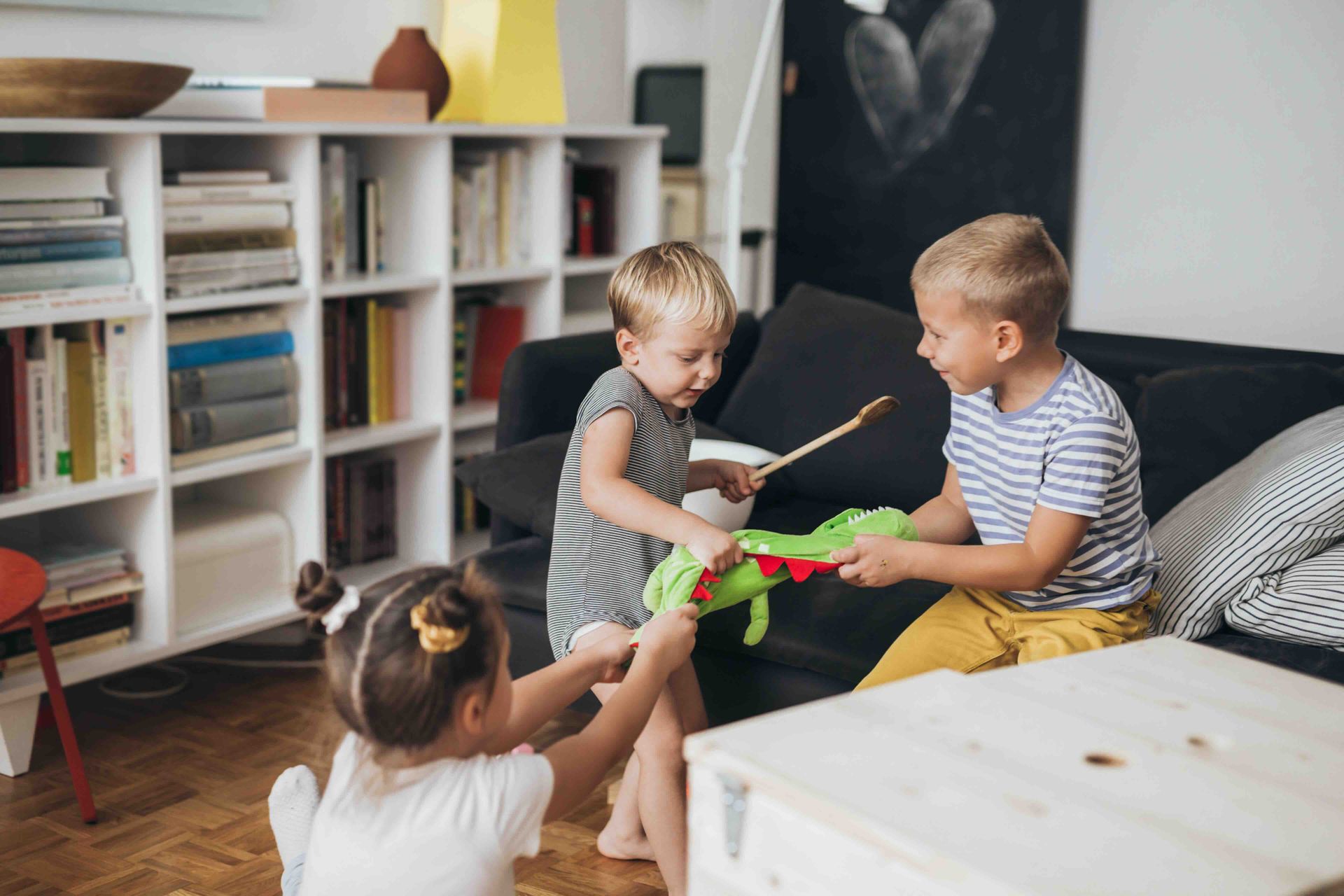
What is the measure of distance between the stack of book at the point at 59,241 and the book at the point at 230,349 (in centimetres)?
17

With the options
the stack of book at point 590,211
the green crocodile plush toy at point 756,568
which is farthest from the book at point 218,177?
the green crocodile plush toy at point 756,568

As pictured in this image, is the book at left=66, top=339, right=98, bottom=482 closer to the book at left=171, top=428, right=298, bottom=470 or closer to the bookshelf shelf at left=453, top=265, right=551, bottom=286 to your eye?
the book at left=171, top=428, right=298, bottom=470

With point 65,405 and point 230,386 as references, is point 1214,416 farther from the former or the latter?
point 65,405

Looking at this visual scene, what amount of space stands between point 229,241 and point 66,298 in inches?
14.1

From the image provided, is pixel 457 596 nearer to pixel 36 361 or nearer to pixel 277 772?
pixel 277 772

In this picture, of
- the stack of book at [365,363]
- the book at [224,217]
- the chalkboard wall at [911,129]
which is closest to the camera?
the book at [224,217]

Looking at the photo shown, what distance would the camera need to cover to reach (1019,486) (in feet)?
5.33

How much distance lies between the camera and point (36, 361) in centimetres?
221

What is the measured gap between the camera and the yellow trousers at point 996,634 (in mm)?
1626

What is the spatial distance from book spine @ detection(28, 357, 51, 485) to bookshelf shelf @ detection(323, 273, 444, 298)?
1.81ft

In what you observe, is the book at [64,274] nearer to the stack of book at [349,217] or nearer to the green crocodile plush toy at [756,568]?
the stack of book at [349,217]

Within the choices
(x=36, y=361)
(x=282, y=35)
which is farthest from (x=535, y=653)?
(x=282, y=35)

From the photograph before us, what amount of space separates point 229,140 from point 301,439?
62 centimetres

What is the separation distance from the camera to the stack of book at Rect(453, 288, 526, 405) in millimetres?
3066
